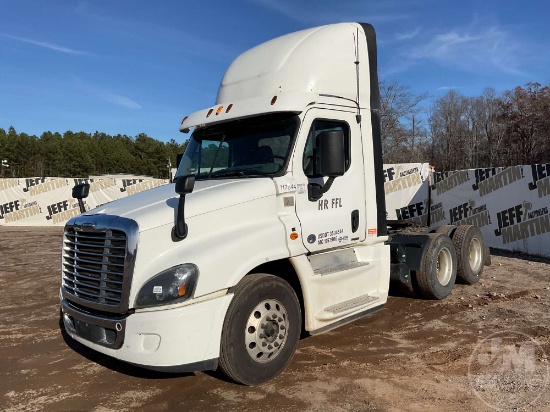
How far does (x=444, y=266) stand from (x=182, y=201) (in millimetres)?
5336

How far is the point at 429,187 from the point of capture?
13.7m

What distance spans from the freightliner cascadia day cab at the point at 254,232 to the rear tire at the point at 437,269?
1454mm

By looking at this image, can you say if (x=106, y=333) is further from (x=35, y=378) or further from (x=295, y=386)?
(x=295, y=386)

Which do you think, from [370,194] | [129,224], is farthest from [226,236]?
[370,194]

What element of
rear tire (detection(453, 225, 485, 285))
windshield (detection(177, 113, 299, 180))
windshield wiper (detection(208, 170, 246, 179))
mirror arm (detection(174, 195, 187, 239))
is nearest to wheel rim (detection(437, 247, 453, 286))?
rear tire (detection(453, 225, 485, 285))

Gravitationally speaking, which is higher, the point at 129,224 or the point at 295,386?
the point at 129,224

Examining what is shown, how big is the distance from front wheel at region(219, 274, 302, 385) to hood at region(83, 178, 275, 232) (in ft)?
2.44

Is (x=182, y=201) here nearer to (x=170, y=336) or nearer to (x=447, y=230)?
(x=170, y=336)

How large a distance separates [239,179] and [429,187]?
1045 centimetres

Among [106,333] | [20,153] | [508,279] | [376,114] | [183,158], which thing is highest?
[20,153]

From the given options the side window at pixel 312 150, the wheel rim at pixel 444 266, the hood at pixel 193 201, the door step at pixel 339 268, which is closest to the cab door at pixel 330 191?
the side window at pixel 312 150

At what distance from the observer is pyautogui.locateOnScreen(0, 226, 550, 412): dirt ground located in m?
3.78

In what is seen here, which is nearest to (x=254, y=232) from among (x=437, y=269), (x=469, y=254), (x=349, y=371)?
(x=349, y=371)

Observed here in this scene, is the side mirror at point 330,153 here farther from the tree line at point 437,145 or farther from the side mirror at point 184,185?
the tree line at point 437,145
